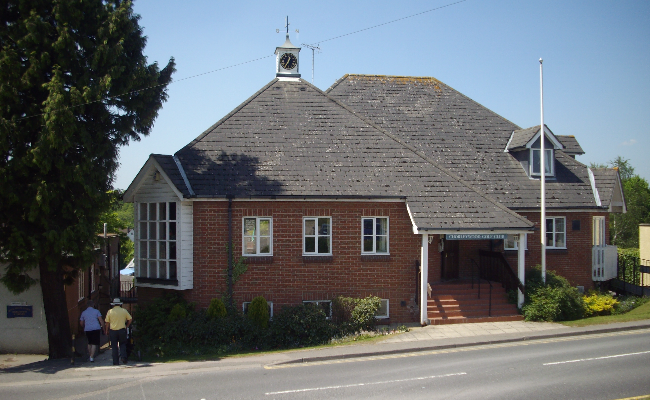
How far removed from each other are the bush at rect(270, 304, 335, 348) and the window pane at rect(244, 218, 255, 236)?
9.46ft

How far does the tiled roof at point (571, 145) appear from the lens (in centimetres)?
2362

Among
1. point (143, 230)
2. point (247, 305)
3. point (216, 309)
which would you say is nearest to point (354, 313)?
point (247, 305)

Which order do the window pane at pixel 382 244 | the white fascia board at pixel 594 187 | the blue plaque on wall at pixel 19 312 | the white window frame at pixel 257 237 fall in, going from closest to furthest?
the blue plaque on wall at pixel 19 312, the white window frame at pixel 257 237, the window pane at pixel 382 244, the white fascia board at pixel 594 187

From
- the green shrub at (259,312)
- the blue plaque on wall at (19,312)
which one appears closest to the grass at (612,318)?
the green shrub at (259,312)

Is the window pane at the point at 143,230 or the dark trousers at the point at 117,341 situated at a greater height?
the window pane at the point at 143,230

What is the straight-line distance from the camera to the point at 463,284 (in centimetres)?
1853

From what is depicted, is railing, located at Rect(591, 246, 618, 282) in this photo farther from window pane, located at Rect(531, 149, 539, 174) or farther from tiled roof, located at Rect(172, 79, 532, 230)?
tiled roof, located at Rect(172, 79, 532, 230)

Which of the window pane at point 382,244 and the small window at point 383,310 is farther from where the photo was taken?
the window pane at point 382,244

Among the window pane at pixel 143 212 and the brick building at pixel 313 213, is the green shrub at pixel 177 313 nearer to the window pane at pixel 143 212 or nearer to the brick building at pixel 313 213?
the brick building at pixel 313 213

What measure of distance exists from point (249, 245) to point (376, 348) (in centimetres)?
543

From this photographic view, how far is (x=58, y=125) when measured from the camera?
12.7m

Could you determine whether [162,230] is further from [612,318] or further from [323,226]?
[612,318]

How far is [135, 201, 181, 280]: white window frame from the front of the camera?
54.4ft

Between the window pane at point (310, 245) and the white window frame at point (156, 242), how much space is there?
4052mm
